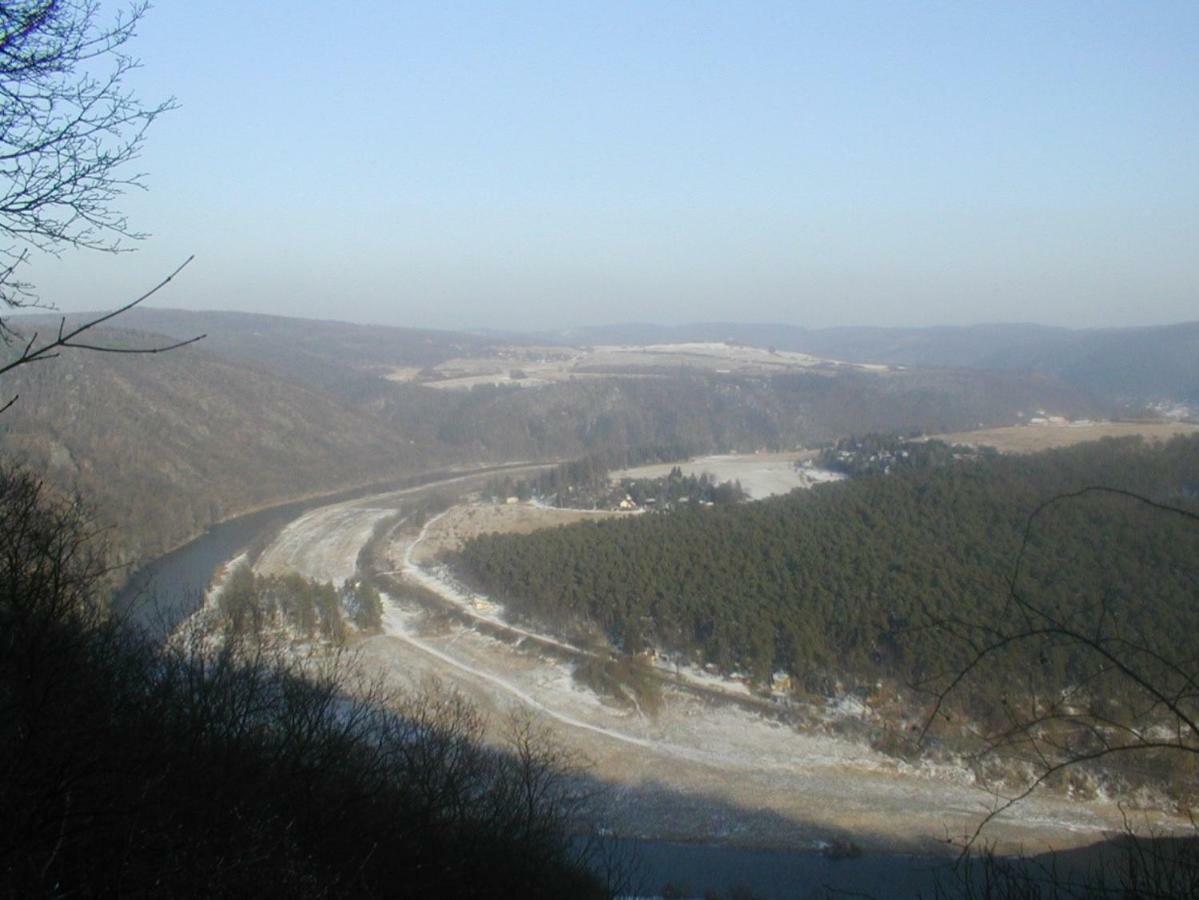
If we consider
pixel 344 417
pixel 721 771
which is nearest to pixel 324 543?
pixel 721 771

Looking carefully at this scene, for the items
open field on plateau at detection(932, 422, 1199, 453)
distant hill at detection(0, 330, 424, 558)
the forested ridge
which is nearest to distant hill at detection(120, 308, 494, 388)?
distant hill at detection(0, 330, 424, 558)

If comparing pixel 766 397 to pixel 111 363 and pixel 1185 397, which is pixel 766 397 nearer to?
pixel 1185 397

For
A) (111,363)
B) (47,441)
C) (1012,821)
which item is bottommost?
(1012,821)

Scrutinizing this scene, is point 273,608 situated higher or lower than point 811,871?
higher

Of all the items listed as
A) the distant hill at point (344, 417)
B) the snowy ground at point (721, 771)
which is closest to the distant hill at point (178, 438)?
the distant hill at point (344, 417)

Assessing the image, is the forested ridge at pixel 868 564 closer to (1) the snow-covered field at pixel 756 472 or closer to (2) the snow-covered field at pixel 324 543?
(2) the snow-covered field at pixel 324 543

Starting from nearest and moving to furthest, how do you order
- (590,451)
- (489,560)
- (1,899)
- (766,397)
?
(1,899)
(489,560)
(590,451)
(766,397)

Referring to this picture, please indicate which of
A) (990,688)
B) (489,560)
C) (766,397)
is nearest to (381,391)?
(766,397)

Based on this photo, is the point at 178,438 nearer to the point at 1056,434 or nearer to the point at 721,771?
the point at 721,771
